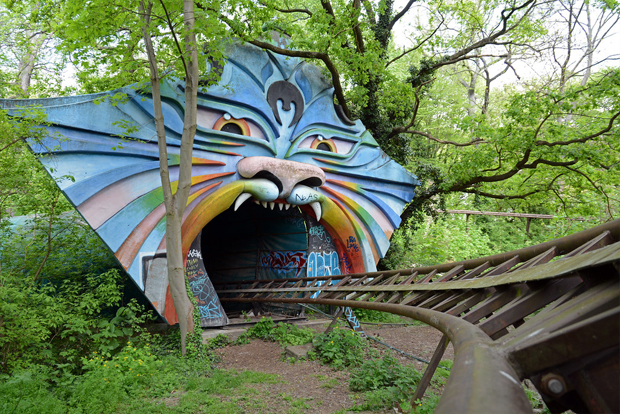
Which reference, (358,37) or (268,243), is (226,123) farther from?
(358,37)

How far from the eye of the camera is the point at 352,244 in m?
10.3

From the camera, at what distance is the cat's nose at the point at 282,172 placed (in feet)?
26.5

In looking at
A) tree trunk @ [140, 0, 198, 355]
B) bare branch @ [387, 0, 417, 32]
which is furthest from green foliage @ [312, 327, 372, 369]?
bare branch @ [387, 0, 417, 32]

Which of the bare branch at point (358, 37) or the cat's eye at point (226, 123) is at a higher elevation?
the bare branch at point (358, 37)

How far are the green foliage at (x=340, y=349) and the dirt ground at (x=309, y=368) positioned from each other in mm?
198

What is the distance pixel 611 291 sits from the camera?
127cm

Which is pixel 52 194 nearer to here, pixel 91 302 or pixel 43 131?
pixel 43 131

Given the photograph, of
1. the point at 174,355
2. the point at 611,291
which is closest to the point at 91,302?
the point at 174,355

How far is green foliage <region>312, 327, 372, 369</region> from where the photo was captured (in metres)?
6.48

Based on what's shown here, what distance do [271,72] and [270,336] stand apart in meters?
5.61

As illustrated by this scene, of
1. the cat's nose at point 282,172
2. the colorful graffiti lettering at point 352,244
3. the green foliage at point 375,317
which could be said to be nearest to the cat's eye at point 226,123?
the cat's nose at point 282,172

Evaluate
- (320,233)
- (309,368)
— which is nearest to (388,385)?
(309,368)

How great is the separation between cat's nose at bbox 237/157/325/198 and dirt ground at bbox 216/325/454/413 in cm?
319

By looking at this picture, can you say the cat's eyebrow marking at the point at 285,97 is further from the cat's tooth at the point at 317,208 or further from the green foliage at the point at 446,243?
the green foliage at the point at 446,243
